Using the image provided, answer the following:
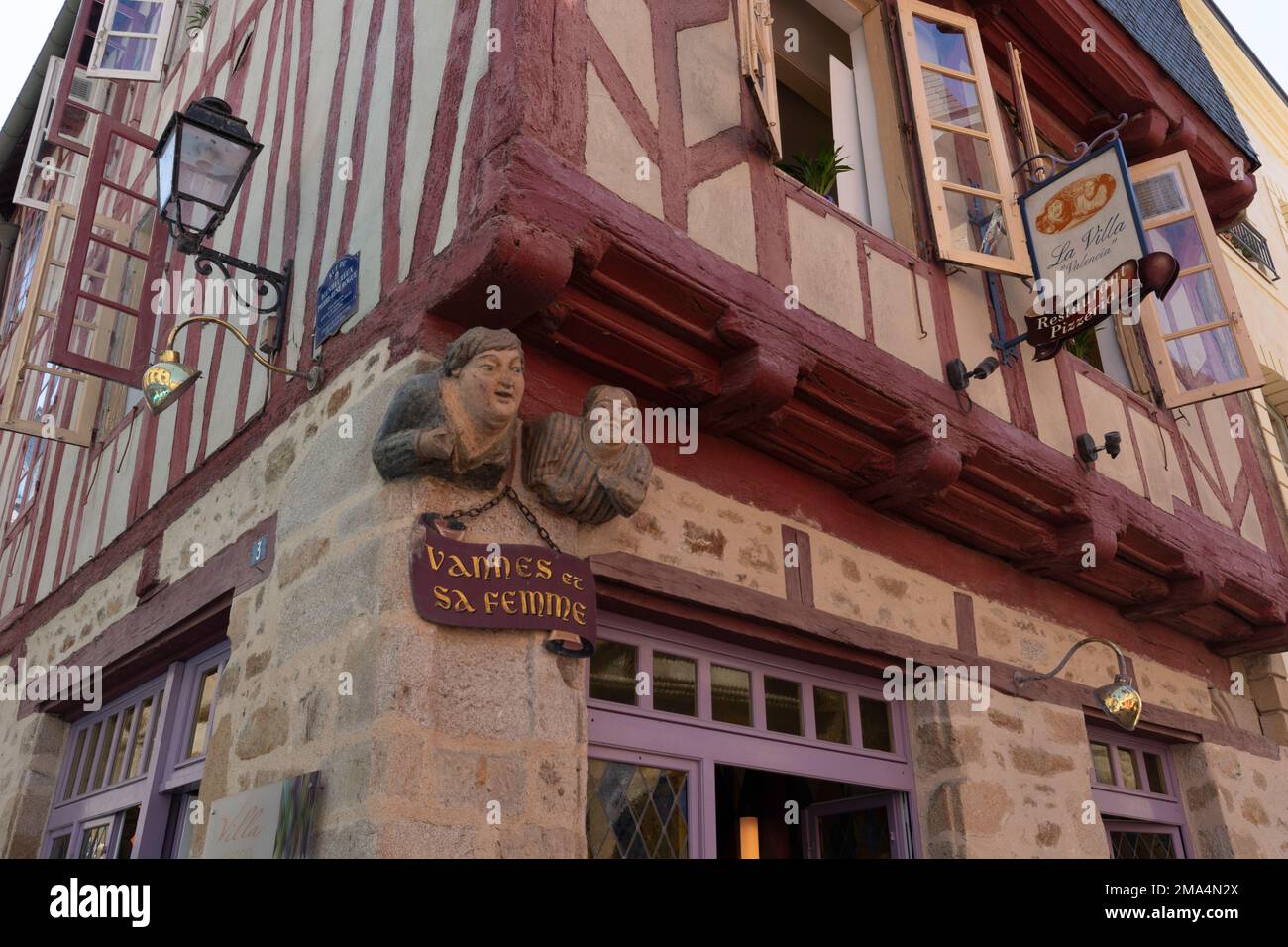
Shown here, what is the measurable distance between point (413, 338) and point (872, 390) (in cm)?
166

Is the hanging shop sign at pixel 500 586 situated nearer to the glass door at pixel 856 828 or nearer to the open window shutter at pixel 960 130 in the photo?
the glass door at pixel 856 828

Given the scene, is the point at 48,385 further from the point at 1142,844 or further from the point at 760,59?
the point at 1142,844

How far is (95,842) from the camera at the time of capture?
4.52 meters

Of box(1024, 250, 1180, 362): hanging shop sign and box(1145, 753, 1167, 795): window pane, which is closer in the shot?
box(1024, 250, 1180, 362): hanging shop sign

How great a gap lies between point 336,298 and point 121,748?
7.84 ft

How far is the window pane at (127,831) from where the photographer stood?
13.9 ft

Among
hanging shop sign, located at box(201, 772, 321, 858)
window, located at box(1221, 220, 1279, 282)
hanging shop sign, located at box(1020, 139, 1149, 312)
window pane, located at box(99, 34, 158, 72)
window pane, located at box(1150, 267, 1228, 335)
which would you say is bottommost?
hanging shop sign, located at box(201, 772, 321, 858)

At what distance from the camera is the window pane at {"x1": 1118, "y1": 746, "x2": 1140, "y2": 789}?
16.9 feet

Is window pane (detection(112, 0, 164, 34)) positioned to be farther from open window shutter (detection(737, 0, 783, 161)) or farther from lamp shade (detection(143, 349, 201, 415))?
open window shutter (detection(737, 0, 783, 161))

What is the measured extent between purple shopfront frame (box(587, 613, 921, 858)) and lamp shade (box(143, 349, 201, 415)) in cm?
149

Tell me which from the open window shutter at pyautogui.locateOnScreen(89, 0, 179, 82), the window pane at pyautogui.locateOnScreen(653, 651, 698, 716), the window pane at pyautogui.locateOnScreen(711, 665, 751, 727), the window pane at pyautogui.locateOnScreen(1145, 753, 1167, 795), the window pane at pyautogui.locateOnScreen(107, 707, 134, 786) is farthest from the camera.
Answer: the open window shutter at pyautogui.locateOnScreen(89, 0, 179, 82)

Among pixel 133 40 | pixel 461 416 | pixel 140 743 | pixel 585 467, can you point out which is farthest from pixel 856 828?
pixel 133 40

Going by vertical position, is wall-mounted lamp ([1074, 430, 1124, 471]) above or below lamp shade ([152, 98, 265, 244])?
below

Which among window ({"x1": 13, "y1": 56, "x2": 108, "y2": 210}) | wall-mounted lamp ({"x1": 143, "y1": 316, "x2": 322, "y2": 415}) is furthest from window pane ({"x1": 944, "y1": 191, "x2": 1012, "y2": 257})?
window ({"x1": 13, "y1": 56, "x2": 108, "y2": 210})
